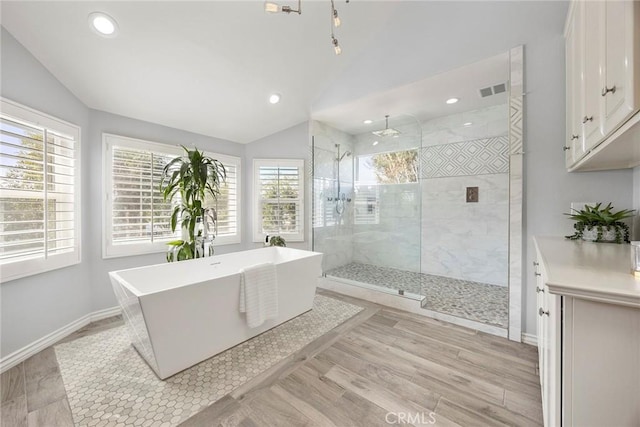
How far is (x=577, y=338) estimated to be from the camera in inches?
32.9

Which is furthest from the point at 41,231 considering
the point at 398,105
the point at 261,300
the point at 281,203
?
the point at 398,105

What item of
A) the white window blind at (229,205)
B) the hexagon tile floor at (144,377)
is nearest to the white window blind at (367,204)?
the white window blind at (229,205)

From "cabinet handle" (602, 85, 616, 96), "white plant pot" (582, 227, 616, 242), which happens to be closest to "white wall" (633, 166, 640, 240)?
"white plant pot" (582, 227, 616, 242)

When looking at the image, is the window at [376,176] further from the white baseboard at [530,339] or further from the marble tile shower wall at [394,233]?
the white baseboard at [530,339]

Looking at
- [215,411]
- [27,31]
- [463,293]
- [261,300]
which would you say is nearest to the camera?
[215,411]

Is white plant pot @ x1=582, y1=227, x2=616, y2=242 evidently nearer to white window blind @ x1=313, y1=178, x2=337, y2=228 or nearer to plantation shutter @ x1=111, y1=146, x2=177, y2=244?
white window blind @ x1=313, y1=178, x2=337, y2=228

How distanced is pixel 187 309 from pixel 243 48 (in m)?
2.49

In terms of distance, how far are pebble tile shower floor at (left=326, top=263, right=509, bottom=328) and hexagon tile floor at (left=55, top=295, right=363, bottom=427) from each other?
136 centimetres

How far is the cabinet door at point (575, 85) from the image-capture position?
1507 mm

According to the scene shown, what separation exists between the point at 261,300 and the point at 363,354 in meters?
0.98

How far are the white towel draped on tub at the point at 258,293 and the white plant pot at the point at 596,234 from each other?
2420 millimetres

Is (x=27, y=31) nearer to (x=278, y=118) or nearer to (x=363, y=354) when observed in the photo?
(x=278, y=118)

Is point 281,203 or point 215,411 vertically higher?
point 281,203

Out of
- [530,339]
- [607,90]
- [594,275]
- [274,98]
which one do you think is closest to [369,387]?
Result: [594,275]
